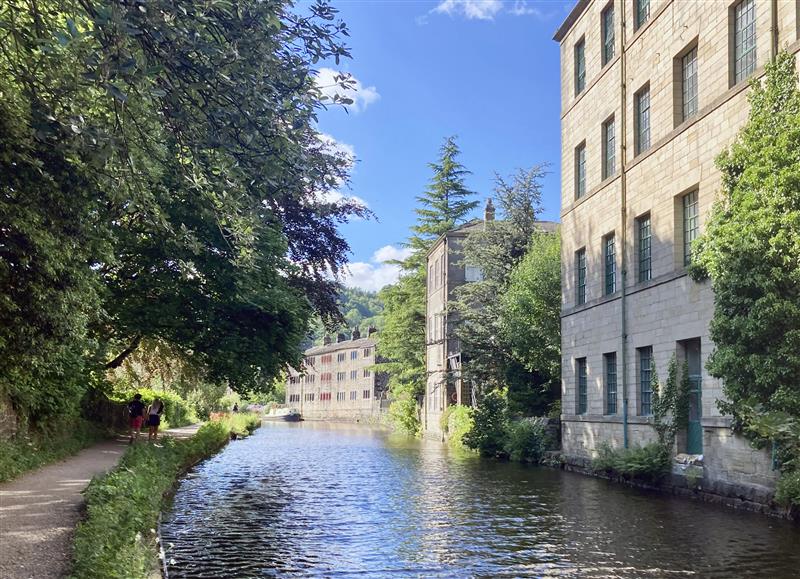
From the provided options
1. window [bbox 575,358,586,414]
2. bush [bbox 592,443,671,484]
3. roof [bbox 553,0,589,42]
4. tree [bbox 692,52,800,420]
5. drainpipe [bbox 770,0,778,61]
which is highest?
roof [bbox 553,0,589,42]

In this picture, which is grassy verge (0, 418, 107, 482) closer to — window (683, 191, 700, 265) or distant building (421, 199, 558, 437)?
window (683, 191, 700, 265)

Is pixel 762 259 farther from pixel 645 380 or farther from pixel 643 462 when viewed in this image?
pixel 645 380

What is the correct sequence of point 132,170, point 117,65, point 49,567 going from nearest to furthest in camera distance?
1. point 117,65
2. point 132,170
3. point 49,567

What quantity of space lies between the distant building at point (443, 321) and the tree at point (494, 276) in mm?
7912

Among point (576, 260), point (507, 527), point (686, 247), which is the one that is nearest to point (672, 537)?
point (507, 527)

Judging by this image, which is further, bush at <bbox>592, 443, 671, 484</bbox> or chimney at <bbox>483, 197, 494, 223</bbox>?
chimney at <bbox>483, 197, 494, 223</bbox>

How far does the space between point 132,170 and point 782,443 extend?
12812mm

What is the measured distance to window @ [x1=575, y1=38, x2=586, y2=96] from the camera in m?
26.3

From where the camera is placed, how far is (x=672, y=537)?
12.5 meters

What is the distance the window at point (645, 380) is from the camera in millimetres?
20900

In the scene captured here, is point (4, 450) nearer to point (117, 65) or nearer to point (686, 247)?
point (117, 65)

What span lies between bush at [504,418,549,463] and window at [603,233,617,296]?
20.7ft

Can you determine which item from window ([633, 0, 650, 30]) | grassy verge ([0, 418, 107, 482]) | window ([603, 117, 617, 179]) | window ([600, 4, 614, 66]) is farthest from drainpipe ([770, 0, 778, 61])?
grassy verge ([0, 418, 107, 482])

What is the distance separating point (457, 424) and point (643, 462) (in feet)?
62.8
